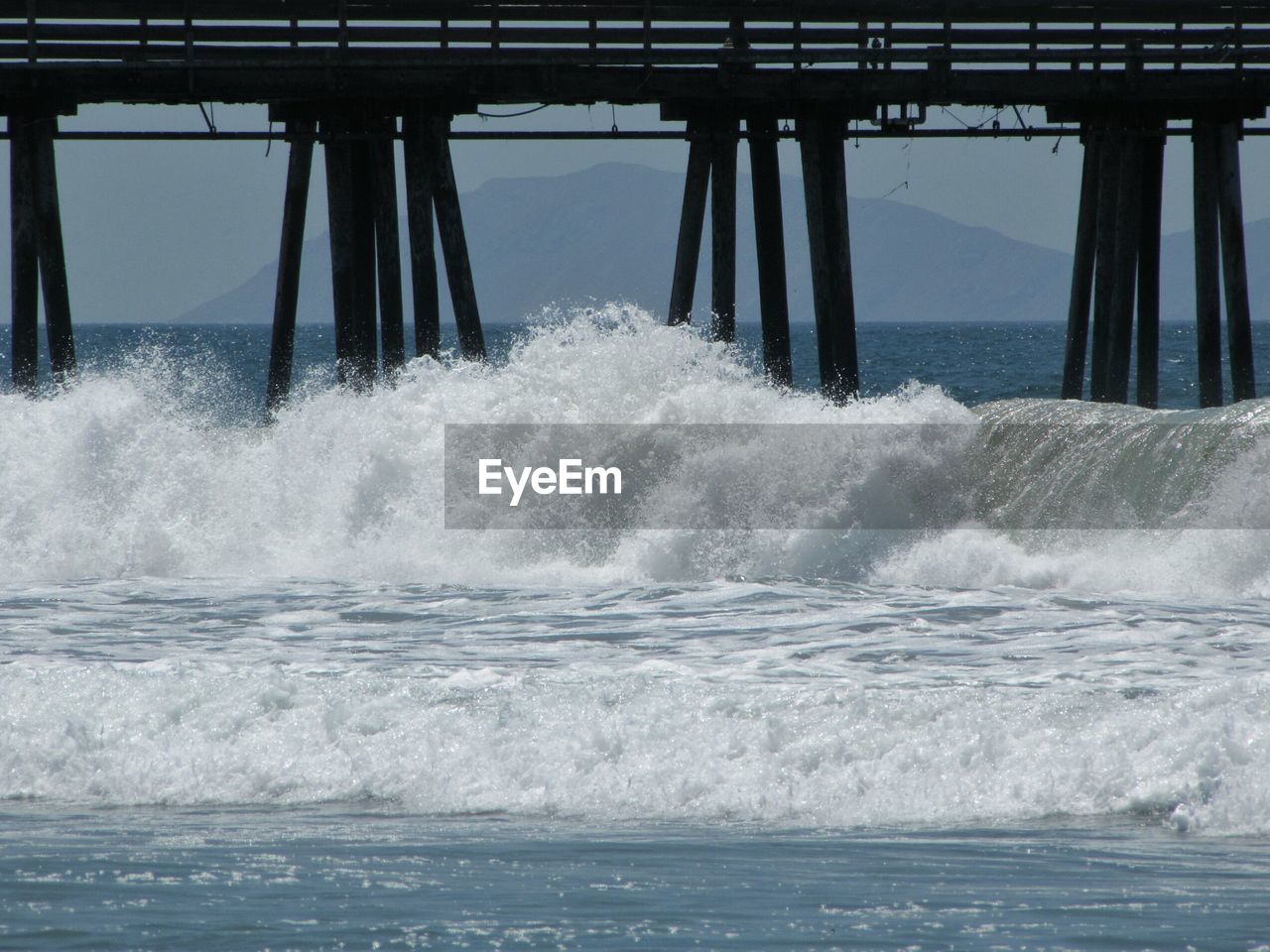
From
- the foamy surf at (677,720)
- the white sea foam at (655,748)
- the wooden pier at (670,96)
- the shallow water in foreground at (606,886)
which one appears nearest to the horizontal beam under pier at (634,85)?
the wooden pier at (670,96)

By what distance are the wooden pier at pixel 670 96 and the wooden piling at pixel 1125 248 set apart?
0.02m

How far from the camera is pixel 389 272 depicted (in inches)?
473

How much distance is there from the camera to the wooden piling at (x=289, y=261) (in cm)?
1330

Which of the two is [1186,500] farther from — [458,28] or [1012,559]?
[458,28]

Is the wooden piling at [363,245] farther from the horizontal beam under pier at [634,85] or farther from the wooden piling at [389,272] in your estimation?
the horizontal beam under pier at [634,85]

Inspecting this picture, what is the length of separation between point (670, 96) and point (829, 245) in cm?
161

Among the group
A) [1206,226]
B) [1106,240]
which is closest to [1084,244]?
[1106,240]

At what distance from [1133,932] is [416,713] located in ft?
9.42

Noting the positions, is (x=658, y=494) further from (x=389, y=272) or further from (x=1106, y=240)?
(x=1106, y=240)

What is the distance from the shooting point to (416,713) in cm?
598

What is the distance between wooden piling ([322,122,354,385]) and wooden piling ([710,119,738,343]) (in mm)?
2764

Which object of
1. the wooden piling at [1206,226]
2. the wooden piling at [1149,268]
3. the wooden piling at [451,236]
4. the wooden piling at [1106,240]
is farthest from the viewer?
the wooden piling at [1149,268]

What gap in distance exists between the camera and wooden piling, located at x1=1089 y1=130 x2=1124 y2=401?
43.1 feet

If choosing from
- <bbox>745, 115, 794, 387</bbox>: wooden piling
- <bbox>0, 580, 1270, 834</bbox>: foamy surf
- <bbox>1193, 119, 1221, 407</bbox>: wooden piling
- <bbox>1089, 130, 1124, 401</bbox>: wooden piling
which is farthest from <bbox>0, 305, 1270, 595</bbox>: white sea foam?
<bbox>1193, 119, 1221, 407</bbox>: wooden piling
